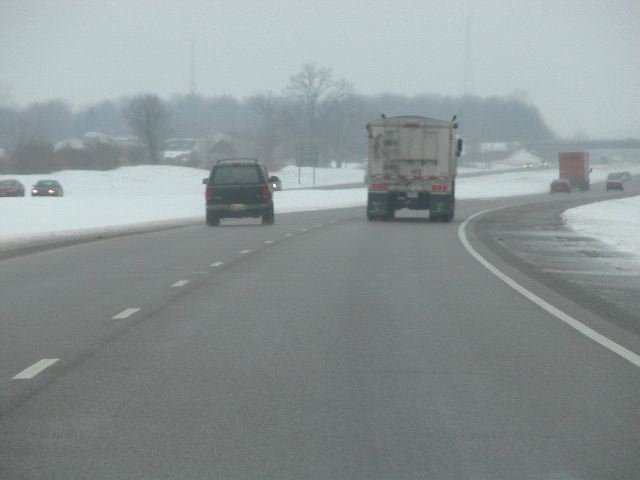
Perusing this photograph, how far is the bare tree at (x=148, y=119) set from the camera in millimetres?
137275

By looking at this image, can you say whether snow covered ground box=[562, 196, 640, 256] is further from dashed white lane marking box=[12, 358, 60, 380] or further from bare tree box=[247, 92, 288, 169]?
bare tree box=[247, 92, 288, 169]

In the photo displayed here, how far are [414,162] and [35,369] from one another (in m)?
30.5

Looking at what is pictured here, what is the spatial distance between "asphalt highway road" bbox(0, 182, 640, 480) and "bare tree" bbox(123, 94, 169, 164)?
396 ft

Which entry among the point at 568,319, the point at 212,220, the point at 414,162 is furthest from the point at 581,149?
the point at 568,319

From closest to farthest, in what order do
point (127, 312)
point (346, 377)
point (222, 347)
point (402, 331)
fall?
point (346, 377) → point (222, 347) → point (402, 331) → point (127, 312)

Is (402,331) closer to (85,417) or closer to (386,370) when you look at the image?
(386,370)

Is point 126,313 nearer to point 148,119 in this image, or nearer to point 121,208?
point 121,208

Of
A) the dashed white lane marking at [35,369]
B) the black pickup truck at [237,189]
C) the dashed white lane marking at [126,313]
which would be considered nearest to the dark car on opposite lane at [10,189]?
the black pickup truck at [237,189]

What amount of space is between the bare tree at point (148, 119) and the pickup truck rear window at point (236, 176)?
10092 cm

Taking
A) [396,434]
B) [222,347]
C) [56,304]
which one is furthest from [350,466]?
[56,304]

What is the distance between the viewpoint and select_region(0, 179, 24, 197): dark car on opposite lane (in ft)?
239

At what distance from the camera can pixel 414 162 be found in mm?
39469

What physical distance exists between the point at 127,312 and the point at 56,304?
53.5 inches

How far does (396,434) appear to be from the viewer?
736 centimetres
